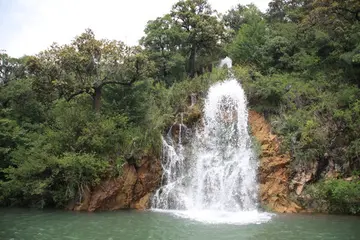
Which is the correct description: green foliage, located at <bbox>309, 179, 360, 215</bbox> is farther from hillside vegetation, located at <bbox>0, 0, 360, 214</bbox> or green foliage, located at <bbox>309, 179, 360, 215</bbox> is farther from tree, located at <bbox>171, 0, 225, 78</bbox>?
tree, located at <bbox>171, 0, 225, 78</bbox>

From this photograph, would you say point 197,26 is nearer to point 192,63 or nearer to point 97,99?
point 192,63

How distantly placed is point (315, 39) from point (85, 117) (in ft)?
50.2

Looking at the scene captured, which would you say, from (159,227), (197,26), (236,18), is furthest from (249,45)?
(159,227)

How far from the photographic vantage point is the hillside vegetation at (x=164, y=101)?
1638 cm

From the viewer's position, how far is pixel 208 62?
1088 inches

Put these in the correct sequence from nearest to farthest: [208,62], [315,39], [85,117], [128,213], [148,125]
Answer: [128,213], [85,117], [148,125], [315,39], [208,62]

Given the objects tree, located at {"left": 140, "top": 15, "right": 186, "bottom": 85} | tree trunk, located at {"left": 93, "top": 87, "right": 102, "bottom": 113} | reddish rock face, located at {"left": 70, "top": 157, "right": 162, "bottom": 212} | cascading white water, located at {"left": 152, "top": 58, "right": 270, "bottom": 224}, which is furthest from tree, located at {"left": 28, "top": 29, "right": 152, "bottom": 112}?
tree, located at {"left": 140, "top": 15, "right": 186, "bottom": 85}

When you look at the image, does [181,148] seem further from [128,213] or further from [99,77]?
[99,77]

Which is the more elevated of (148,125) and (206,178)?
(148,125)

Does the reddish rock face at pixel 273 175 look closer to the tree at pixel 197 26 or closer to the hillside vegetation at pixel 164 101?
the hillside vegetation at pixel 164 101

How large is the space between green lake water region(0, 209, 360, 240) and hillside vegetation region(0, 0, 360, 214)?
6.52 feet

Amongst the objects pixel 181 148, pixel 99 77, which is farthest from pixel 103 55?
Result: pixel 181 148

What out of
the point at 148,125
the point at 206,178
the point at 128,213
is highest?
the point at 148,125

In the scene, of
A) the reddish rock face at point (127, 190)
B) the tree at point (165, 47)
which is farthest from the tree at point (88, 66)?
the tree at point (165, 47)
